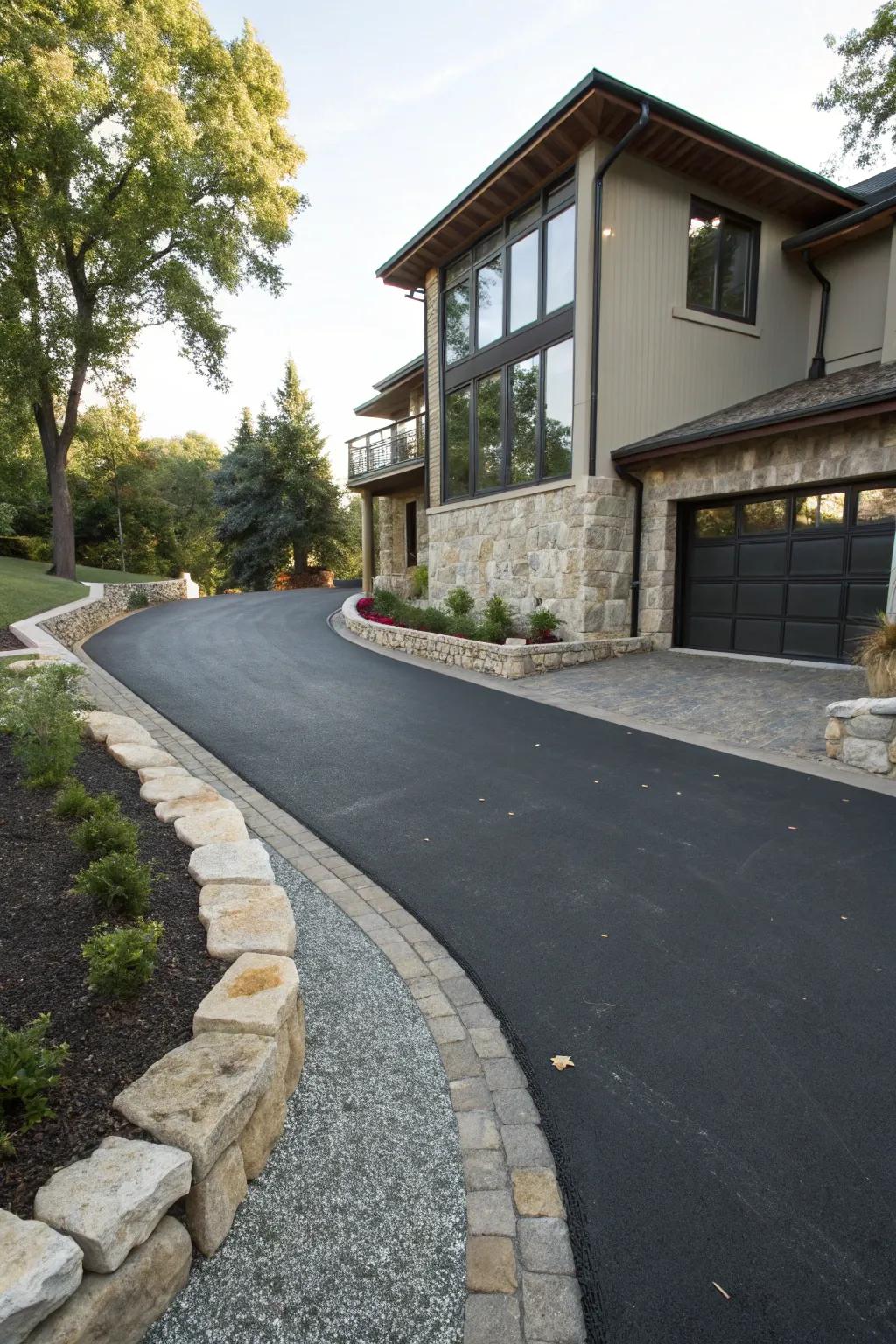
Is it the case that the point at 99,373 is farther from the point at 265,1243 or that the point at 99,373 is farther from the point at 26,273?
the point at 265,1243

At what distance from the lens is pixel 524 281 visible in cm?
1209

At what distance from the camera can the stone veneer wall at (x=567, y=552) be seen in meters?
10.9

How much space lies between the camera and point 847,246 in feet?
38.1

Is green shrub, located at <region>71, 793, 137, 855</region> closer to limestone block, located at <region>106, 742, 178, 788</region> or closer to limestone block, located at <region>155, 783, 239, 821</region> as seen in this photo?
limestone block, located at <region>155, 783, 239, 821</region>

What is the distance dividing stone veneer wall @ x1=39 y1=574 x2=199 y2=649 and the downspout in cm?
940

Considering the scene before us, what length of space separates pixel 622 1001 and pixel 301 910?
159 centimetres

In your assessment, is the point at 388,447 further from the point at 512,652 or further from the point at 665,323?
the point at 512,652

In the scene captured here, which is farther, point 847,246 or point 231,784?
point 847,246

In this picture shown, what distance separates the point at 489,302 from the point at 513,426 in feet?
8.82

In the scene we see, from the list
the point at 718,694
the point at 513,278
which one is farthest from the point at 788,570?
the point at 513,278

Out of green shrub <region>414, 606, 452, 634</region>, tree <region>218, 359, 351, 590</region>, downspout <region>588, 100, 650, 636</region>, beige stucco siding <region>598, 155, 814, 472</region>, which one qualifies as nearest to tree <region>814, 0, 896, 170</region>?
beige stucco siding <region>598, 155, 814, 472</region>

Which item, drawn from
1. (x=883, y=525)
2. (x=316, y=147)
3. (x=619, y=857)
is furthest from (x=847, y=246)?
(x=316, y=147)

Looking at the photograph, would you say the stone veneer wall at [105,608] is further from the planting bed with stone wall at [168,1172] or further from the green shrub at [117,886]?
the planting bed with stone wall at [168,1172]

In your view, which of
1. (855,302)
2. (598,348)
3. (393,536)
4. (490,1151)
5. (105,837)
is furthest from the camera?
(393,536)
